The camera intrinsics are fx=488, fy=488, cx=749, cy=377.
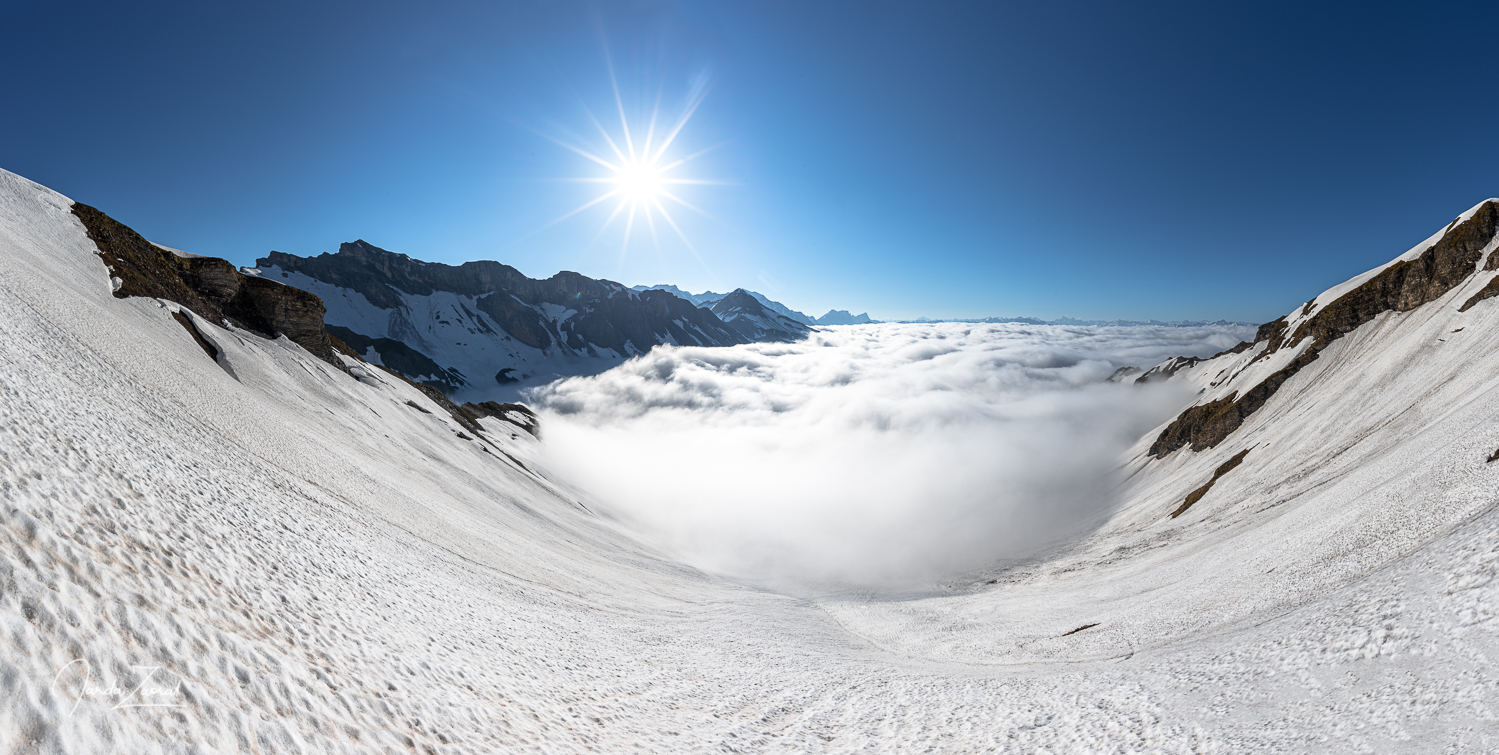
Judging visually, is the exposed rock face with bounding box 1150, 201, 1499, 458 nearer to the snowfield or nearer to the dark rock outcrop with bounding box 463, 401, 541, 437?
the snowfield

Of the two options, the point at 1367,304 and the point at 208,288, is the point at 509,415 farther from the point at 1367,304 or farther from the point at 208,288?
the point at 1367,304

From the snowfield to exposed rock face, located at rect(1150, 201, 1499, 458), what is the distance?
40374 millimetres

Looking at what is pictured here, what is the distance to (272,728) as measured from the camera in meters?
5.82

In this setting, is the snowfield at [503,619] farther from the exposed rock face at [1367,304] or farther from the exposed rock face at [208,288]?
the exposed rock face at [1367,304]

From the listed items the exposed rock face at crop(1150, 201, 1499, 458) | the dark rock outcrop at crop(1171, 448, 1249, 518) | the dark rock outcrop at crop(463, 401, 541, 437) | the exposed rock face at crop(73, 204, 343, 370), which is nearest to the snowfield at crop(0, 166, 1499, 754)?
the exposed rock face at crop(73, 204, 343, 370)

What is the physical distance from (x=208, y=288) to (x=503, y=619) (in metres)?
58.3

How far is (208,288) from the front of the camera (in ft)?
156

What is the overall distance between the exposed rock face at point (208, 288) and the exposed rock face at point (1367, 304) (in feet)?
369

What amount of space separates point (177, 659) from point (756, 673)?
15516mm

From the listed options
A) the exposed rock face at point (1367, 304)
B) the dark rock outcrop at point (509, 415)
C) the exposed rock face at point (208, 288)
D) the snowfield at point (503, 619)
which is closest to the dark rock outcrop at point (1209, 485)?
the exposed rock face at point (1367, 304)

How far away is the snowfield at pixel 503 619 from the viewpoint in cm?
608

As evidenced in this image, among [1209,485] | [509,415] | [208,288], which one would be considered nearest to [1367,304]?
[1209,485]

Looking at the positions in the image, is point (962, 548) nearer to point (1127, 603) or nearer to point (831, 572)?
point (831, 572)

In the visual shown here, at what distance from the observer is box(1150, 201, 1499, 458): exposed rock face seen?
58.3 metres
